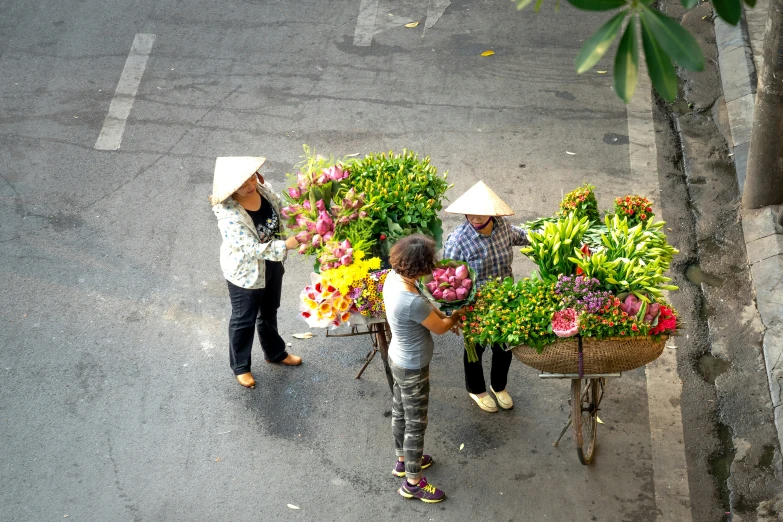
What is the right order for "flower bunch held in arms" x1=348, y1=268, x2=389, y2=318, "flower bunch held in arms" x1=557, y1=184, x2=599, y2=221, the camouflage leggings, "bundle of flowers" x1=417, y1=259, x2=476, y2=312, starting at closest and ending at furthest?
"bundle of flowers" x1=417, y1=259, x2=476, y2=312 < the camouflage leggings < "flower bunch held in arms" x1=348, y1=268, x2=389, y2=318 < "flower bunch held in arms" x1=557, y1=184, x2=599, y2=221

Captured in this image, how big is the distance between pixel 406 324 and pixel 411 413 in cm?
65

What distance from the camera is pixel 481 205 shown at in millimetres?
5145

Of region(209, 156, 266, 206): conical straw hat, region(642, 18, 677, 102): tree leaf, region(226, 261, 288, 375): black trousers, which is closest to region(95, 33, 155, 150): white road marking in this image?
region(226, 261, 288, 375): black trousers

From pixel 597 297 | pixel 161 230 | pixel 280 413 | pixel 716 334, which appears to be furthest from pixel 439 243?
pixel 161 230

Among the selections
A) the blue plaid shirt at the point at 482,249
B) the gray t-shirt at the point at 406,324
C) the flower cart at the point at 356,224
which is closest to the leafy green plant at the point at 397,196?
the flower cart at the point at 356,224

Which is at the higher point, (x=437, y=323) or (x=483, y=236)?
(x=483, y=236)

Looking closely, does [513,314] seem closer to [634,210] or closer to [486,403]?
[634,210]

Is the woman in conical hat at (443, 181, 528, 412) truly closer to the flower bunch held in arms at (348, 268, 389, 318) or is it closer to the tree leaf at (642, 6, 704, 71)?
the flower bunch held in arms at (348, 268, 389, 318)

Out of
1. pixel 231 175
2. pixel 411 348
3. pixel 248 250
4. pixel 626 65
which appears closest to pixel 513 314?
pixel 411 348

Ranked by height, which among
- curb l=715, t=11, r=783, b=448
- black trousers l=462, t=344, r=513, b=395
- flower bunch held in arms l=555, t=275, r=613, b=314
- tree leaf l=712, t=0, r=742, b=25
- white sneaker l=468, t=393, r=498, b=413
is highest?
tree leaf l=712, t=0, r=742, b=25

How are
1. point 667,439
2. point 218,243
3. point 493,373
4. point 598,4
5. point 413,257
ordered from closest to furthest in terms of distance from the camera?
1. point 598,4
2. point 413,257
3. point 667,439
4. point 493,373
5. point 218,243

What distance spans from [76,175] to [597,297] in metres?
5.41

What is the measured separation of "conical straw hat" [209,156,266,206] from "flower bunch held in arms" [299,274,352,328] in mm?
799

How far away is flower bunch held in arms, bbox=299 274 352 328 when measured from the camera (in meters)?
5.10
